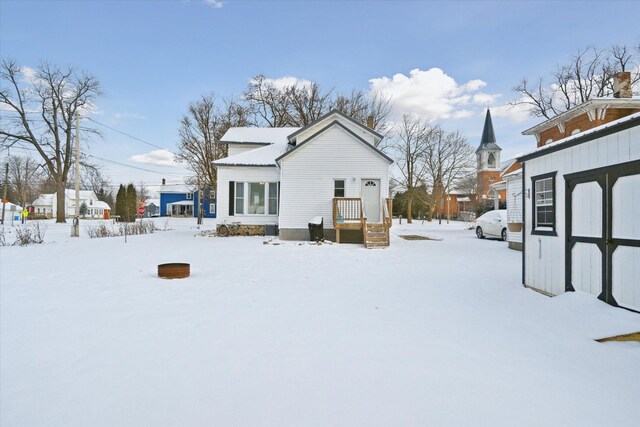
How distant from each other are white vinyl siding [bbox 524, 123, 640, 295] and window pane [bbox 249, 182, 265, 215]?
45.5ft

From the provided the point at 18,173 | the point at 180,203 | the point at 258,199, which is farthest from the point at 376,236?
the point at 18,173

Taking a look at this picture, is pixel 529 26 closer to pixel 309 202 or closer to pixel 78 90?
pixel 309 202

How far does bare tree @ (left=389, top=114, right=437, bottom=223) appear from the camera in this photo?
1452 inches

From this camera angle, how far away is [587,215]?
17.4ft

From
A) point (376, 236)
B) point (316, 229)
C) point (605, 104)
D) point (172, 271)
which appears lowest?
point (172, 271)

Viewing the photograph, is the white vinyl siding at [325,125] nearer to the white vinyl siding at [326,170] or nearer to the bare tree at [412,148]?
the white vinyl siding at [326,170]

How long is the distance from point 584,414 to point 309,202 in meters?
13.9

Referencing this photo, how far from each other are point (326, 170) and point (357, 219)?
2847mm

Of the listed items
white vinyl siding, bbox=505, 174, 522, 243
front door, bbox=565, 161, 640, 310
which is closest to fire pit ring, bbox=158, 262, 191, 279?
front door, bbox=565, 161, 640, 310

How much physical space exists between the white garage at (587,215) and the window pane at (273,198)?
1338 cm

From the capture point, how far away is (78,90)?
107 feet

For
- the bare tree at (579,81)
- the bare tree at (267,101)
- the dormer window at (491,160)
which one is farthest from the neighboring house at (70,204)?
the dormer window at (491,160)

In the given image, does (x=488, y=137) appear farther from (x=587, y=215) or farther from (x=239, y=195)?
(x=587, y=215)

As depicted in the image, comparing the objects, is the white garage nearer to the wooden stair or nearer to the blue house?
the wooden stair
